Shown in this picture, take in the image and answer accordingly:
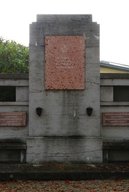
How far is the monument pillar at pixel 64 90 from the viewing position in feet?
46.2

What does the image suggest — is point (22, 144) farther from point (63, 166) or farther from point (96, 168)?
point (96, 168)

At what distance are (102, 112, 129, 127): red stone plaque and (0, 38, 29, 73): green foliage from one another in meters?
19.1

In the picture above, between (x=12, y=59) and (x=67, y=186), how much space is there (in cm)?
2378

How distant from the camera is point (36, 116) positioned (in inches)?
560

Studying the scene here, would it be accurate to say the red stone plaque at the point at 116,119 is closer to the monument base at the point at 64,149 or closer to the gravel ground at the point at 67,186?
the monument base at the point at 64,149

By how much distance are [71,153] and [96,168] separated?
1.50 meters

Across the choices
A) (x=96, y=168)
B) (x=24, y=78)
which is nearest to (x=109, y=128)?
(x=96, y=168)

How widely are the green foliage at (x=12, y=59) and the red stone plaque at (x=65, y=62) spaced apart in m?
18.7

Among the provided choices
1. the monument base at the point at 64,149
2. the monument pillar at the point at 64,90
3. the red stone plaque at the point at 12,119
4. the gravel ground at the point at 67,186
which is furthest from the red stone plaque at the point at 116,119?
the gravel ground at the point at 67,186

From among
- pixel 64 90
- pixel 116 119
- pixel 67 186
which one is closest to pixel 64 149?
pixel 64 90

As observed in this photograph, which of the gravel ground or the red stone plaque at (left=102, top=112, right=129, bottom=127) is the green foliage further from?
the gravel ground

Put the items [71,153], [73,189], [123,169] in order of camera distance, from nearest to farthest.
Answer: [73,189] → [123,169] → [71,153]

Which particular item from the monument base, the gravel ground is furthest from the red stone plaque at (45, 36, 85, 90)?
the gravel ground

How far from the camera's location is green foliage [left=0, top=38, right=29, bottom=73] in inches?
1308
